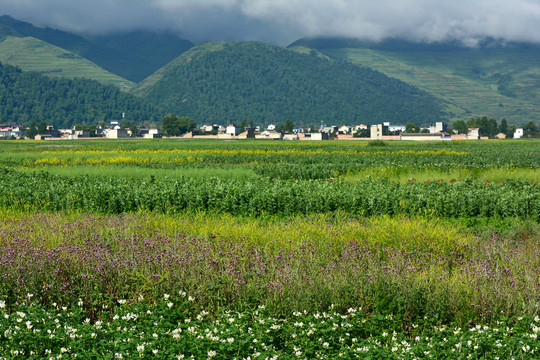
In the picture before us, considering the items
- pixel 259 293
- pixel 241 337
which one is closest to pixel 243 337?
pixel 241 337

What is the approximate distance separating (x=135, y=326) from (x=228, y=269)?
7.88 feet

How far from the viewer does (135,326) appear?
6973 millimetres

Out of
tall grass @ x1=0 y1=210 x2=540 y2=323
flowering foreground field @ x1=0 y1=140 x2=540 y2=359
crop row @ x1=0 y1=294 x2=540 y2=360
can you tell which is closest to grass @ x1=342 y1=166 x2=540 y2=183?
flowering foreground field @ x1=0 y1=140 x2=540 y2=359

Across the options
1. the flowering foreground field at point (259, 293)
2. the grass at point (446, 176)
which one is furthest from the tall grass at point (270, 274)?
the grass at point (446, 176)

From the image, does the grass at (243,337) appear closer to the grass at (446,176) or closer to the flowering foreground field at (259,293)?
the flowering foreground field at (259,293)

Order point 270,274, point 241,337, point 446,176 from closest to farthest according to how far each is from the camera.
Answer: point 241,337, point 270,274, point 446,176

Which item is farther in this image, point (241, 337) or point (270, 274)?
point (270, 274)

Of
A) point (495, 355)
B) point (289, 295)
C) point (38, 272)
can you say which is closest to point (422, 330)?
point (495, 355)

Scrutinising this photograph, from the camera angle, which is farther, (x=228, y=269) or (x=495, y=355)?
(x=228, y=269)

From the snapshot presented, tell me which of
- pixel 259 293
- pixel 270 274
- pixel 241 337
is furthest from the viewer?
pixel 270 274

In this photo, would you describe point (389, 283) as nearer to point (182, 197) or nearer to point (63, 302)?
point (63, 302)

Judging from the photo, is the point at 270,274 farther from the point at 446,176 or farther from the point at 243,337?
the point at 446,176

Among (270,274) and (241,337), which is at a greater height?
(270,274)

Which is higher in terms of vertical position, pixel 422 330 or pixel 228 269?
pixel 228 269
